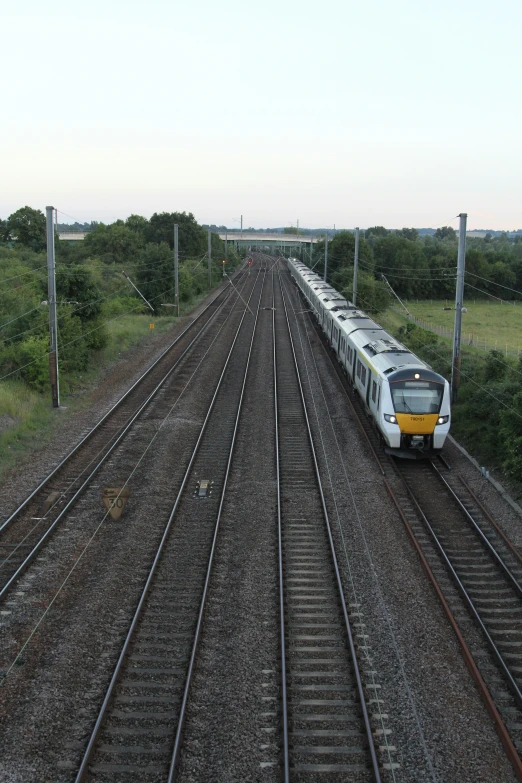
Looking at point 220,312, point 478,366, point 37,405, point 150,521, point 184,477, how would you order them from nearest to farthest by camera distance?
point 150,521
point 184,477
point 37,405
point 478,366
point 220,312

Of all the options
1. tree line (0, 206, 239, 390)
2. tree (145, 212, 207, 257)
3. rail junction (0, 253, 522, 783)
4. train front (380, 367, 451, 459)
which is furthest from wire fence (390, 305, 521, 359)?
tree (145, 212, 207, 257)

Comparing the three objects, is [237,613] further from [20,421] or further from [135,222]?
[135,222]

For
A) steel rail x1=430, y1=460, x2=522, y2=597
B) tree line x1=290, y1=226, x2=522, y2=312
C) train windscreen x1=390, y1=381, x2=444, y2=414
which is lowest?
steel rail x1=430, y1=460, x2=522, y2=597

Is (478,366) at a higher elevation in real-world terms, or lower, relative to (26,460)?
higher

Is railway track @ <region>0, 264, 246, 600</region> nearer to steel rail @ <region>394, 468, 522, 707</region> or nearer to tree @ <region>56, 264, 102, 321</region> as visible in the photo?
tree @ <region>56, 264, 102, 321</region>

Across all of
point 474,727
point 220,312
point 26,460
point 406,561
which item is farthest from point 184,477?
point 220,312

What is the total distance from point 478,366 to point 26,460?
16.5m

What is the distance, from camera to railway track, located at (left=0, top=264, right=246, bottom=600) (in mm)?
12195

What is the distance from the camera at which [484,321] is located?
59156mm

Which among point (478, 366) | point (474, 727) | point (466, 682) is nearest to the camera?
point (474, 727)

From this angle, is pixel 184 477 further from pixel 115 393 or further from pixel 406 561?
pixel 115 393

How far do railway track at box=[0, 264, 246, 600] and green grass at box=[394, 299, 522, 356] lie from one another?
20462 millimetres

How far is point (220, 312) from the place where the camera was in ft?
162

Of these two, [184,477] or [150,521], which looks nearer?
[150,521]
